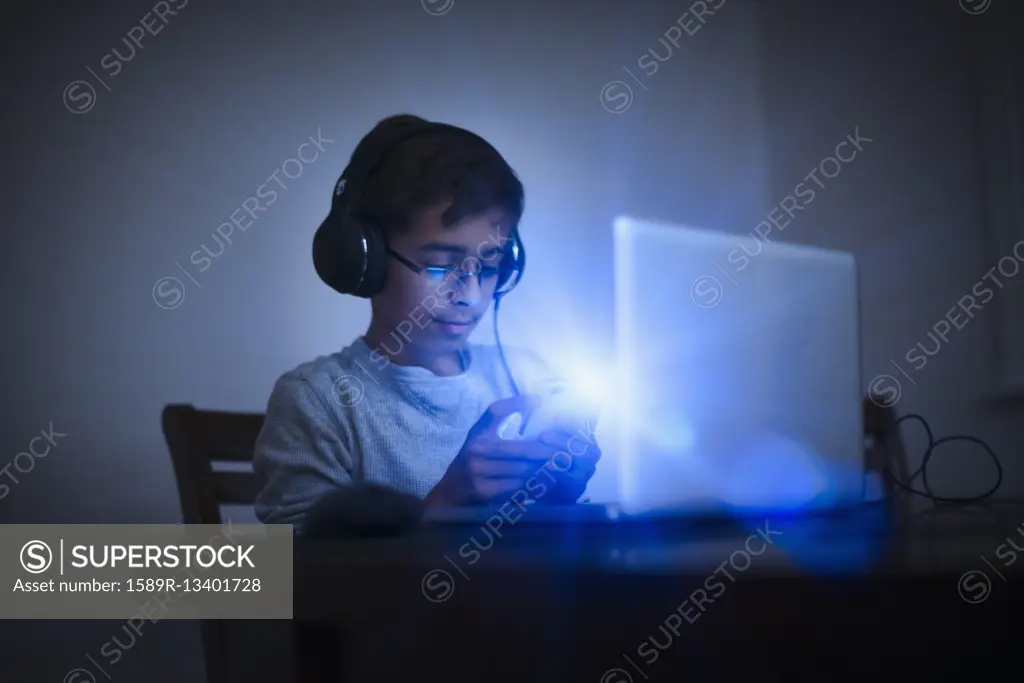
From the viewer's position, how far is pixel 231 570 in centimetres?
62

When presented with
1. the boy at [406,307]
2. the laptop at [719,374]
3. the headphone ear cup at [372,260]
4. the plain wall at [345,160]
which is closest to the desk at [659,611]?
the laptop at [719,374]

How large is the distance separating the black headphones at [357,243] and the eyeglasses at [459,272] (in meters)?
0.02

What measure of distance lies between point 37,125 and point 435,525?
3.69 ft

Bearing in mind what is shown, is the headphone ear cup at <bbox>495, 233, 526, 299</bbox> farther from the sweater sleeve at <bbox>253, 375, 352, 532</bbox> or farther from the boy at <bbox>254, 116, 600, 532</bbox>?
the sweater sleeve at <bbox>253, 375, 352, 532</bbox>

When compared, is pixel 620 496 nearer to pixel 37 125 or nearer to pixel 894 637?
pixel 894 637

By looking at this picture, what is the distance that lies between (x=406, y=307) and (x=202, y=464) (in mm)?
350

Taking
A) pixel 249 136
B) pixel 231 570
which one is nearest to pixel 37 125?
pixel 249 136

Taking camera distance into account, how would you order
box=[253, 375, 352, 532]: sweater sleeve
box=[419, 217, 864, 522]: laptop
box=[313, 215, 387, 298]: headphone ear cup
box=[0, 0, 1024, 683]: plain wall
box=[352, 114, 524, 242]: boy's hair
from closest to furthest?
1. box=[419, 217, 864, 522]: laptop
2. box=[253, 375, 352, 532]: sweater sleeve
3. box=[313, 215, 387, 298]: headphone ear cup
4. box=[352, 114, 524, 242]: boy's hair
5. box=[0, 0, 1024, 683]: plain wall

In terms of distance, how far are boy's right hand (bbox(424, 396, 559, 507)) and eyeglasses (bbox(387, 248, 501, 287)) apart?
1.39 ft

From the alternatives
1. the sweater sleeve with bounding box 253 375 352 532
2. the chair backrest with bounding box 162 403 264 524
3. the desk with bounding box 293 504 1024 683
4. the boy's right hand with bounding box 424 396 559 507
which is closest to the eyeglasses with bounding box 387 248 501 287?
the sweater sleeve with bounding box 253 375 352 532

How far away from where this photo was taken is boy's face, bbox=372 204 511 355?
1.06m

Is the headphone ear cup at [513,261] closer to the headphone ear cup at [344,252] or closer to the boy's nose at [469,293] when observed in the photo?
the boy's nose at [469,293]

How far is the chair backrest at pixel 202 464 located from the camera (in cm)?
86

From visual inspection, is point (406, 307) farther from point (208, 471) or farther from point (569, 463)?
point (569, 463)
